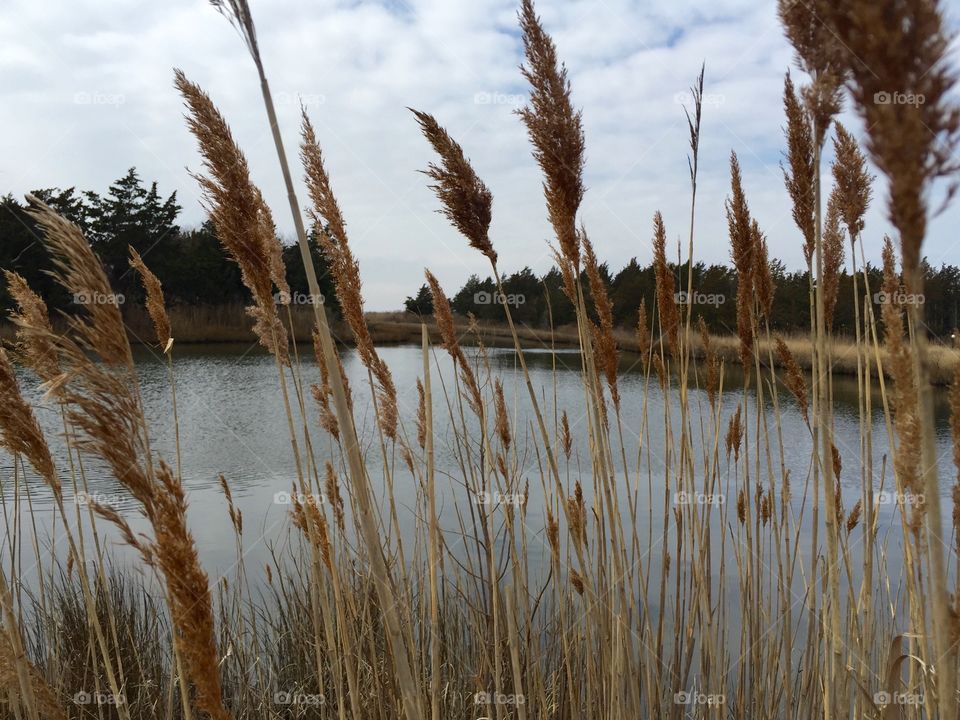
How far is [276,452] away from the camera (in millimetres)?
9688

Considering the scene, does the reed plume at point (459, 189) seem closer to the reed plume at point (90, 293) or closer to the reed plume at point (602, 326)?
the reed plume at point (602, 326)

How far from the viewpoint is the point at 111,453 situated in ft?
3.41

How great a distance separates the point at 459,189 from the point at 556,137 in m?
0.26

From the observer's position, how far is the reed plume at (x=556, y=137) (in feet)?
5.07

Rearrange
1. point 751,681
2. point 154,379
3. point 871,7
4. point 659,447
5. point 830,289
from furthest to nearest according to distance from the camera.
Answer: point 154,379
point 659,447
point 751,681
point 830,289
point 871,7

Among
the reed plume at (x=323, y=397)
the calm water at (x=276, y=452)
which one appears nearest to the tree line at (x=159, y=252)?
the calm water at (x=276, y=452)

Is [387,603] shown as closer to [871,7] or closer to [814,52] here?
[871,7]

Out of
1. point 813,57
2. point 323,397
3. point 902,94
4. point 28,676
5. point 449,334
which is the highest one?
point 813,57

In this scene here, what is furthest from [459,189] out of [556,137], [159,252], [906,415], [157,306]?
[159,252]

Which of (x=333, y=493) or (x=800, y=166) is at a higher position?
(x=800, y=166)

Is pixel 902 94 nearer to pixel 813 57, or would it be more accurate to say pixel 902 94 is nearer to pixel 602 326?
pixel 813 57

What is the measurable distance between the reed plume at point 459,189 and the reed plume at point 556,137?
0.17 metres

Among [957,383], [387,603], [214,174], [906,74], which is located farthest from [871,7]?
[214,174]

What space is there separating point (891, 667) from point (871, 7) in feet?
4.13
